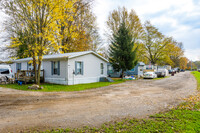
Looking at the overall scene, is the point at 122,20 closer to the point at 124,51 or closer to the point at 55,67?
the point at 124,51

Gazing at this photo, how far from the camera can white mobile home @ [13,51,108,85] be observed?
13.4m

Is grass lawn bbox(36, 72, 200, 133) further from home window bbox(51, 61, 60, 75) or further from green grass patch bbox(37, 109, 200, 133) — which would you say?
A: home window bbox(51, 61, 60, 75)

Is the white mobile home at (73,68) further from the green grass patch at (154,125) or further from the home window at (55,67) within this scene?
the green grass patch at (154,125)

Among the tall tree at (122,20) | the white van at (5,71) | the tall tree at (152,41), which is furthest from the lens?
the tall tree at (152,41)

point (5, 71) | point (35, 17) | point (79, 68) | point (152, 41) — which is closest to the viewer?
point (35, 17)

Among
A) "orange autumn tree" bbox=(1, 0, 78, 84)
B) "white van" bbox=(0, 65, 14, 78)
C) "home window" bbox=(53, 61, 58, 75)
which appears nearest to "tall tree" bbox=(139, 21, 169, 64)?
"home window" bbox=(53, 61, 58, 75)

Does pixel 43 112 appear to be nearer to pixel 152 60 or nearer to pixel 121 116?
pixel 121 116

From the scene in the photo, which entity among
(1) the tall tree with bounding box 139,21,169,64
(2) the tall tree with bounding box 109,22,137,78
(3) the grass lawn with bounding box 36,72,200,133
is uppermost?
(1) the tall tree with bounding box 139,21,169,64

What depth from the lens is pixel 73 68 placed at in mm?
13773

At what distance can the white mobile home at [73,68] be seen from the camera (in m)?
13.4

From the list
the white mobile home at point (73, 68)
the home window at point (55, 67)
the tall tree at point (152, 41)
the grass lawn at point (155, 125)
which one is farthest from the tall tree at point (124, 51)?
the tall tree at point (152, 41)

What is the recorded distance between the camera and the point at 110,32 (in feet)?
80.6

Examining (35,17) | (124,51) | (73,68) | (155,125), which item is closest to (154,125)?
(155,125)

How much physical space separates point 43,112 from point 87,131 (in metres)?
2.35
